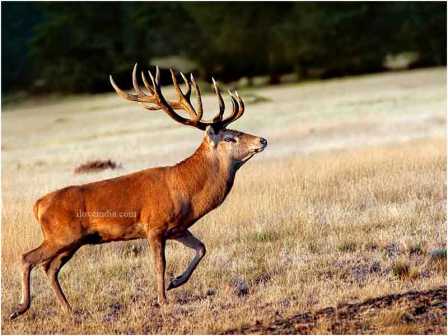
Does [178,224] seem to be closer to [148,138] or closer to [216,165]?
[216,165]

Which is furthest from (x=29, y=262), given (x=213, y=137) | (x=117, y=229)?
(x=213, y=137)

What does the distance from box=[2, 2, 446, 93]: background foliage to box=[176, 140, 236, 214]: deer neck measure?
4988 cm

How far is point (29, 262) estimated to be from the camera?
9375 mm

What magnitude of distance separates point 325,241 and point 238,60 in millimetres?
51996

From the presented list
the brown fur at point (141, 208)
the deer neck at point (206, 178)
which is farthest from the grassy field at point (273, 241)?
the deer neck at point (206, 178)

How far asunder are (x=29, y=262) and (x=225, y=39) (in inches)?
2123

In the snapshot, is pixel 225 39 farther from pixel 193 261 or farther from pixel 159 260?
pixel 159 260

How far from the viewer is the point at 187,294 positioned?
9828mm

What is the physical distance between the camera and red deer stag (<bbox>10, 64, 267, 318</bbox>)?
9367mm

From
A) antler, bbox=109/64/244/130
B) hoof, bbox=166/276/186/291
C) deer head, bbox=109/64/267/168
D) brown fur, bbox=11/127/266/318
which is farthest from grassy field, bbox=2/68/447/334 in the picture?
antler, bbox=109/64/244/130

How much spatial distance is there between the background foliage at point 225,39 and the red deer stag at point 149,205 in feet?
164

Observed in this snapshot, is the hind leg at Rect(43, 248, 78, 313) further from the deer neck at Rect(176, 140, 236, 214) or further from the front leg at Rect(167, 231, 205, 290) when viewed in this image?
the deer neck at Rect(176, 140, 236, 214)

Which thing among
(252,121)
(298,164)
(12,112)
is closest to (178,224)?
(298,164)

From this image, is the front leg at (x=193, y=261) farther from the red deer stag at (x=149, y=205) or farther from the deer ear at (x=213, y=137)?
Result: the deer ear at (x=213, y=137)
